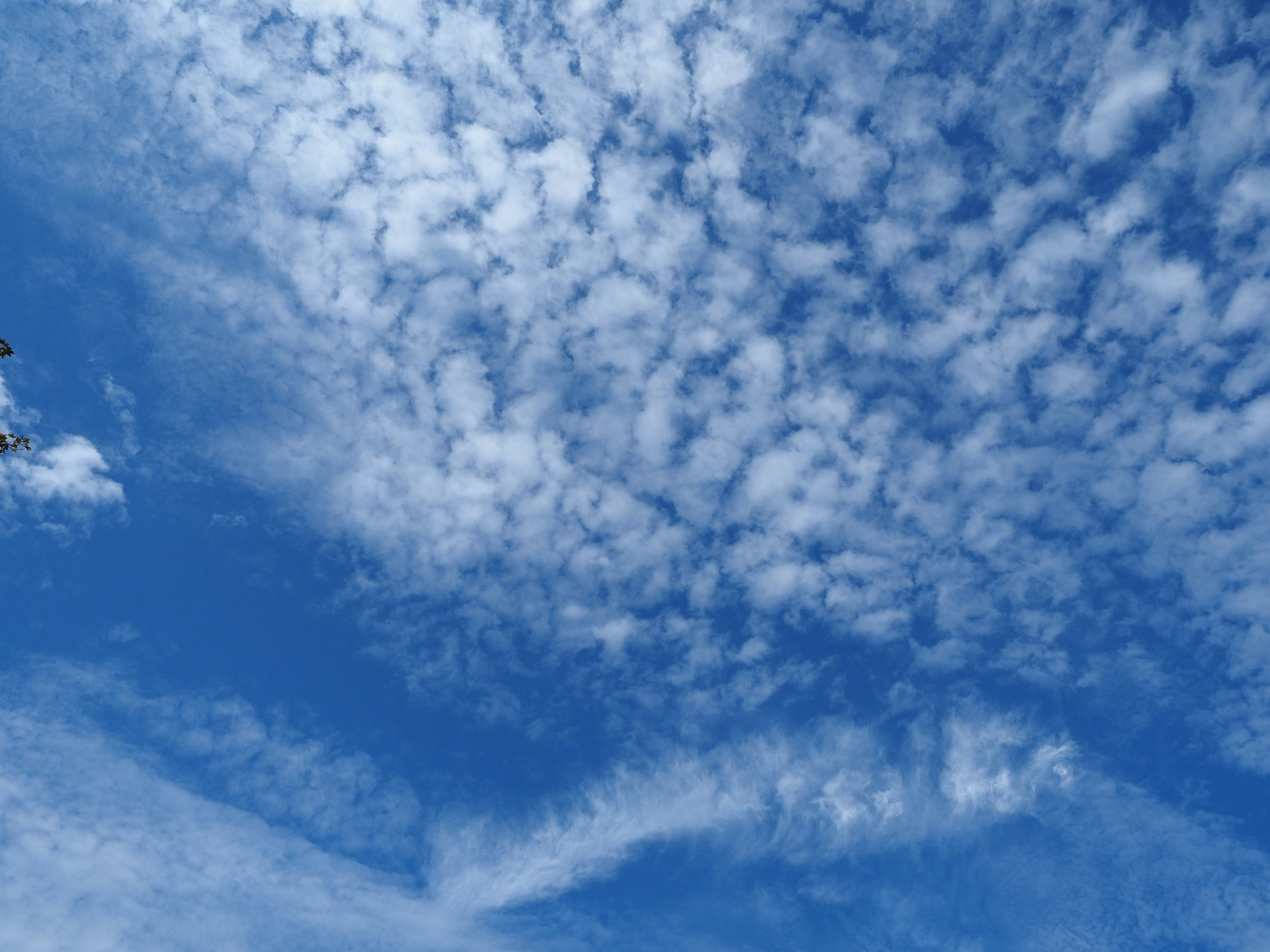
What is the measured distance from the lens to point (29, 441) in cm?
2866

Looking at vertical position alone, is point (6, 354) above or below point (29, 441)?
above

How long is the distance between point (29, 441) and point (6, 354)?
3389mm

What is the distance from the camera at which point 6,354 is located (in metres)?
27.7
